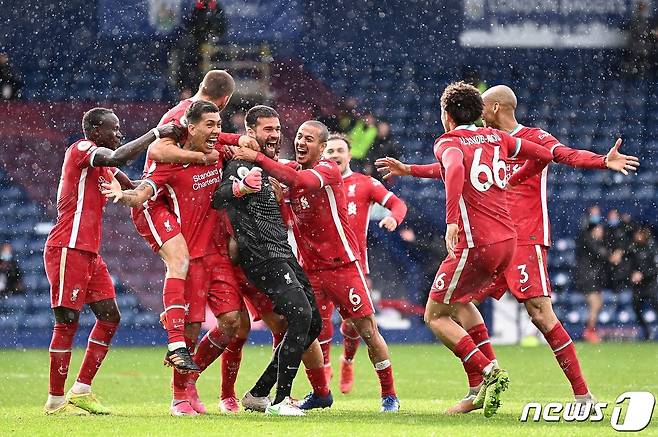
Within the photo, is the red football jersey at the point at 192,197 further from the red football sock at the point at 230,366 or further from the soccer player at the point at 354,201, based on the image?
the soccer player at the point at 354,201

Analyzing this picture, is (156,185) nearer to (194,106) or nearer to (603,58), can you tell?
(194,106)

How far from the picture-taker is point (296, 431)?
7242 millimetres

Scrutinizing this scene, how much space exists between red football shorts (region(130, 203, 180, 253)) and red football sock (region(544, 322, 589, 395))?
276 centimetres

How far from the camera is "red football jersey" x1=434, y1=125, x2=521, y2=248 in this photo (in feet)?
27.6

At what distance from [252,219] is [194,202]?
45 cm

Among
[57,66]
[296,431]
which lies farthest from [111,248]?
[296,431]

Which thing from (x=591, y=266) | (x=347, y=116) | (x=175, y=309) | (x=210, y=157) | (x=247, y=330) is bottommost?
(x=591, y=266)

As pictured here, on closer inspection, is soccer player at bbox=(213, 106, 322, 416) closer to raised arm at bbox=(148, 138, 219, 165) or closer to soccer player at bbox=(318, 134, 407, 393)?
raised arm at bbox=(148, 138, 219, 165)

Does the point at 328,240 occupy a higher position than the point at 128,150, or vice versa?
the point at 128,150

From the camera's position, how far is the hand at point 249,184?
826 centimetres

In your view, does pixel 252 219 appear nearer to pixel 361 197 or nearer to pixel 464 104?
pixel 464 104

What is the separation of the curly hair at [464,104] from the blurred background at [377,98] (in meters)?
10.8

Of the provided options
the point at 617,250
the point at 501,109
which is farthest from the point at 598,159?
the point at 617,250

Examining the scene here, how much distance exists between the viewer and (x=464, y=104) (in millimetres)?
8578
